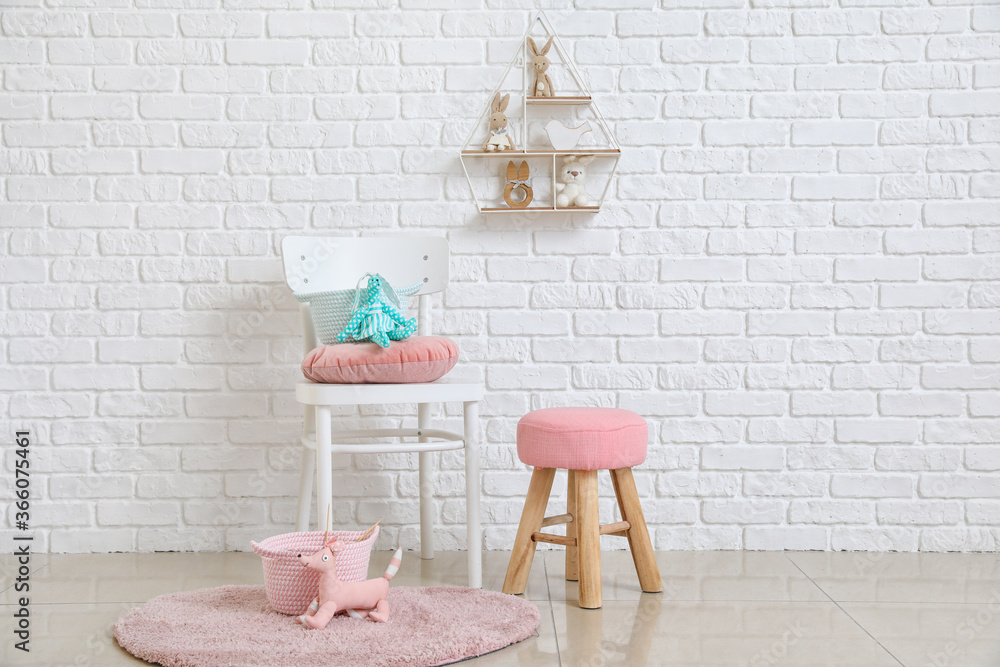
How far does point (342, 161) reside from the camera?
2.13 meters

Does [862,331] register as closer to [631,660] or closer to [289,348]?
[631,660]

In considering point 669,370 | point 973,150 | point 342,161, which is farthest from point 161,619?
point 973,150

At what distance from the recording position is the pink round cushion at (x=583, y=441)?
164 cm

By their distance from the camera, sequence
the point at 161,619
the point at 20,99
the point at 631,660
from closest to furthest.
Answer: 1. the point at 631,660
2. the point at 161,619
3. the point at 20,99

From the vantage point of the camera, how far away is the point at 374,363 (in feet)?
5.44

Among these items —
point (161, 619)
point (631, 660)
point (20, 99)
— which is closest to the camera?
point (631, 660)

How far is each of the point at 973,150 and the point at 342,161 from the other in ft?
5.36

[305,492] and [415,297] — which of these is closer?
[305,492]

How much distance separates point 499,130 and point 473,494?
3.05 feet

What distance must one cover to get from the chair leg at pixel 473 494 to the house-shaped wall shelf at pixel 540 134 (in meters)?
0.61
